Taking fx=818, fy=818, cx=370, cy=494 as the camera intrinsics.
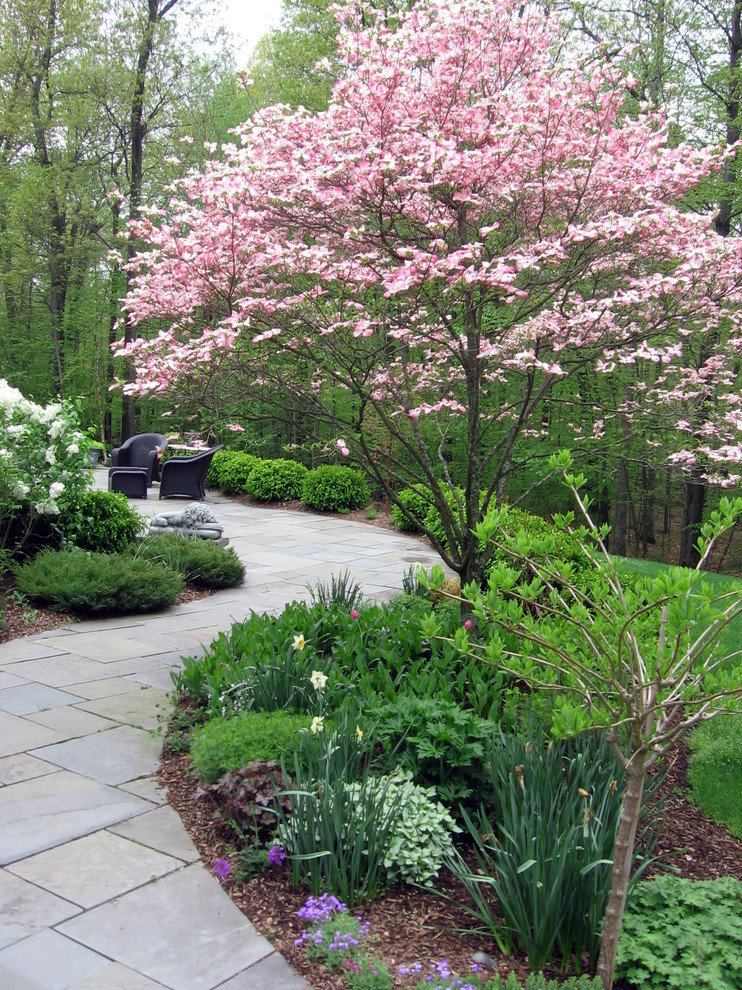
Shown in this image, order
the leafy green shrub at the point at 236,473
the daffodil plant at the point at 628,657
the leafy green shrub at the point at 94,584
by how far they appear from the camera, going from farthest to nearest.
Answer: the leafy green shrub at the point at 236,473, the leafy green shrub at the point at 94,584, the daffodil plant at the point at 628,657

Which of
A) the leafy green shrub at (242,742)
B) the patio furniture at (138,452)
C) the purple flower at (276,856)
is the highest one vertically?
the patio furniture at (138,452)

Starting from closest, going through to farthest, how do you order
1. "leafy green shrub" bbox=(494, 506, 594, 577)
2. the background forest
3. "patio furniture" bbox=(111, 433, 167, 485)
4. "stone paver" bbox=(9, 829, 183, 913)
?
"stone paver" bbox=(9, 829, 183, 913)
"leafy green shrub" bbox=(494, 506, 594, 577)
the background forest
"patio furniture" bbox=(111, 433, 167, 485)

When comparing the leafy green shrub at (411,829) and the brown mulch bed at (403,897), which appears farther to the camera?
the leafy green shrub at (411,829)

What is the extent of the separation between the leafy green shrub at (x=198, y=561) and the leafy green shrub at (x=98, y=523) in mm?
205

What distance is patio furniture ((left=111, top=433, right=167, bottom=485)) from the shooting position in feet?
46.6

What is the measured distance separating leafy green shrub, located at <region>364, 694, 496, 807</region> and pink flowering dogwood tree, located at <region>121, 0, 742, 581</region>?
5.18 ft

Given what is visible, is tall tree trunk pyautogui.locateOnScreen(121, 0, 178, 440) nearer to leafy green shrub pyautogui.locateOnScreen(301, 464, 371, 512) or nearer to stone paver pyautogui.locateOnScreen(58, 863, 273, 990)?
leafy green shrub pyautogui.locateOnScreen(301, 464, 371, 512)

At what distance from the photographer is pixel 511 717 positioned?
3.53 meters

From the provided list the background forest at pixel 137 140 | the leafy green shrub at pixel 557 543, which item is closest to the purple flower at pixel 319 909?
the leafy green shrub at pixel 557 543

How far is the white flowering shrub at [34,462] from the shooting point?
20.7 feet

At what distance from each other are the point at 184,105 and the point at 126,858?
843 inches

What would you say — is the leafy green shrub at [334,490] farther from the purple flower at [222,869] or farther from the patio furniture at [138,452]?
the purple flower at [222,869]

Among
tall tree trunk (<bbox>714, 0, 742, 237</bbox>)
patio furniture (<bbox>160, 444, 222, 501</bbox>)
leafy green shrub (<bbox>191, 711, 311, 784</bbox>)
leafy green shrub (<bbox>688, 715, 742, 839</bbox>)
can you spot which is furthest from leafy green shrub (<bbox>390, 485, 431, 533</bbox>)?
leafy green shrub (<bbox>191, 711, 311, 784</bbox>)

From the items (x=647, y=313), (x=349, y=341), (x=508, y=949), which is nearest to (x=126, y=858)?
(x=508, y=949)
